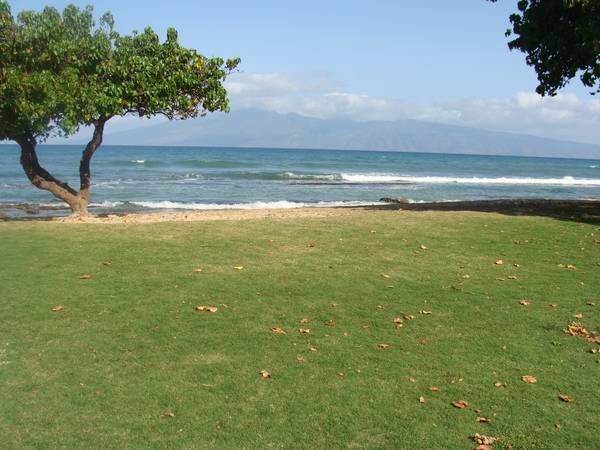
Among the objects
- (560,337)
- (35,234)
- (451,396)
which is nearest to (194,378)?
(451,396)

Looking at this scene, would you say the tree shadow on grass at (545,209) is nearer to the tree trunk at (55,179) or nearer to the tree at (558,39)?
the tree at (558,39)

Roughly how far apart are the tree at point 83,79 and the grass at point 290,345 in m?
3.66

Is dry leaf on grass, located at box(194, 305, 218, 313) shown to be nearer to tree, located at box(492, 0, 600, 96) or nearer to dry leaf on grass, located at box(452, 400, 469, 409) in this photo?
dry leaf on grass, located at box(452, 400, 469, 409)

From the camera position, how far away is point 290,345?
6.78 meters

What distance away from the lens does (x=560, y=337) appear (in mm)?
7215

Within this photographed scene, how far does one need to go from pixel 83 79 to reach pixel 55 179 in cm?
A: 309

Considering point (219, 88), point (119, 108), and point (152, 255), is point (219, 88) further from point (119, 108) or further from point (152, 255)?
point (152, 255)

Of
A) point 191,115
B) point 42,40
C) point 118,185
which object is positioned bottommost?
point 118,185

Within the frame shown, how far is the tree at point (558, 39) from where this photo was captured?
50.5ft

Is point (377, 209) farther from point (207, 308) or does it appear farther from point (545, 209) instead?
point (207, 308)

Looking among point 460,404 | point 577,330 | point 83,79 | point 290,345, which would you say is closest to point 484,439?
point 460,404

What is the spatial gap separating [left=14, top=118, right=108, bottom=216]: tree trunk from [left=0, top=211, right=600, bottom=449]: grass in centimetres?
461

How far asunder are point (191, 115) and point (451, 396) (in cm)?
1250

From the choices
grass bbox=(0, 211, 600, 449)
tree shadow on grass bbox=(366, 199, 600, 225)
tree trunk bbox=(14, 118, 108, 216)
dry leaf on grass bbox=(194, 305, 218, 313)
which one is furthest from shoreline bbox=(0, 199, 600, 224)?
dry leaf on grass bbox=(194, 305, 218, 313)
